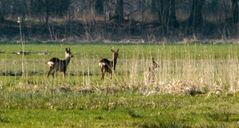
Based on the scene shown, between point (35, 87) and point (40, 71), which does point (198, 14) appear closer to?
point (40, 71)

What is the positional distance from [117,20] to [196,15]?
7460 millimetres

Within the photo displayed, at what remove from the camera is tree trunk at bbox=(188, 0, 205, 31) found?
228ft

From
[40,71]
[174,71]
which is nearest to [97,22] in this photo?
[40,71]

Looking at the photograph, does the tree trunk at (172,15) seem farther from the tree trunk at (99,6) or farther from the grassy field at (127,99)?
the grassy field at (127,99)

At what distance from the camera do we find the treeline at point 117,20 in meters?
65.4

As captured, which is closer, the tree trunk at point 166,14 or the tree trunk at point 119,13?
the tree trunk at point 166,14

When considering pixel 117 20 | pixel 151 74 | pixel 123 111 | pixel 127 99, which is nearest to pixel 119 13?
pixel 117 20

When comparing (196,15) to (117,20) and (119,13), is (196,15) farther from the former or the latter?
(117,20)

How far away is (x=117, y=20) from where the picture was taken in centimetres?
6956

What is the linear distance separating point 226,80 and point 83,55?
51.1ft

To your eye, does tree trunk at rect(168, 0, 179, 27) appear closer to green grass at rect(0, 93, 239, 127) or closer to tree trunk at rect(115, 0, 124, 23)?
tree trunk at rect(115, 0, 124, 23)

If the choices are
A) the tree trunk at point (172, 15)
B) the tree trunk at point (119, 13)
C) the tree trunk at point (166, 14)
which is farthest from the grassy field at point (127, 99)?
the tree trunk at point (119, 13)

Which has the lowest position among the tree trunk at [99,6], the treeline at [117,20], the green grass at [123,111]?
the green grass at [123,111]

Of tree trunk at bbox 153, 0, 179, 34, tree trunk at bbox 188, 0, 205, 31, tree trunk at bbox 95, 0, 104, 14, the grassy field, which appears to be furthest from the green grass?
tree trunk at bbox 95, 0, 104, 14
